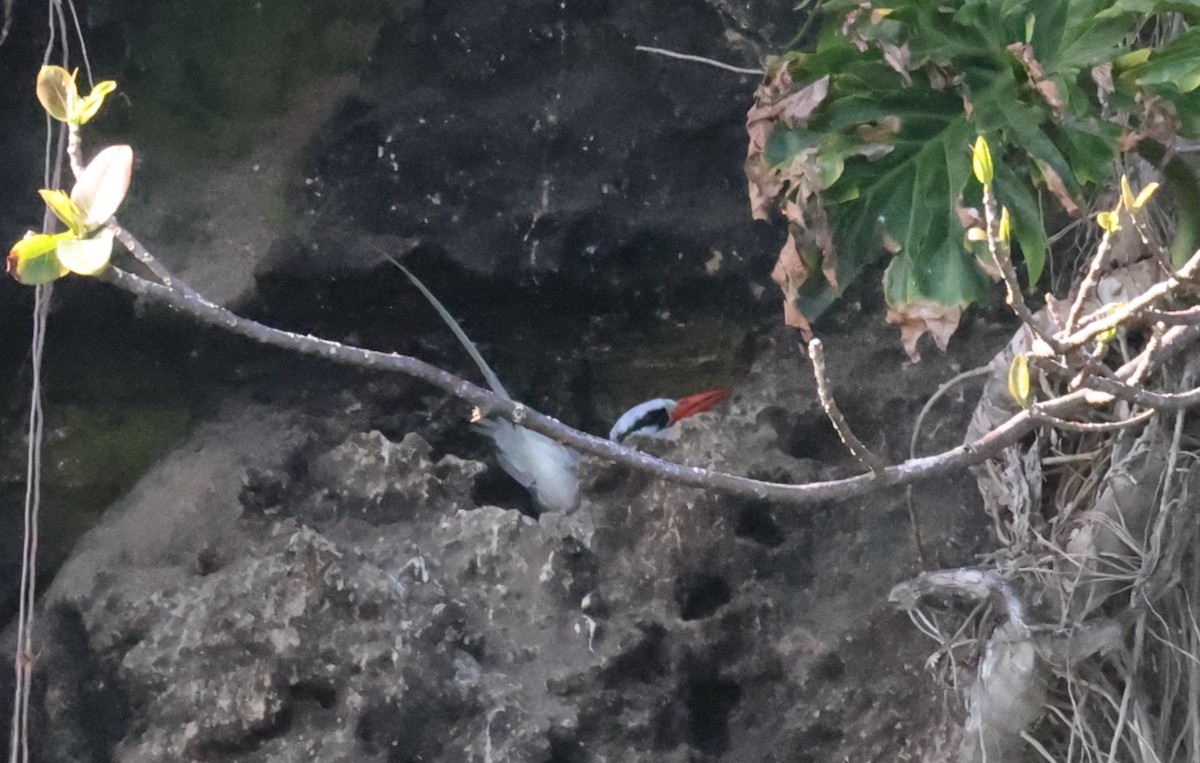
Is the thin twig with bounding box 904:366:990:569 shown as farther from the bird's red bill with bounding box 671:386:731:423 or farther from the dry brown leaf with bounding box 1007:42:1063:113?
the dry brown leaf with bounding box 1007:42:1063:113

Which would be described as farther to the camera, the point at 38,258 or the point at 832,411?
the point at 832,411

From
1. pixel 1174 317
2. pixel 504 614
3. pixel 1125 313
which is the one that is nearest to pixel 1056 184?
pixel 1174 317

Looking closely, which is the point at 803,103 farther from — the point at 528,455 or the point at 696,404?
the point at 528,455

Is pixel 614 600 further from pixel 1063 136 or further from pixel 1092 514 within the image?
pixel 1063 136

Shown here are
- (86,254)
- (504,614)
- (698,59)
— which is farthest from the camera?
(698,59)

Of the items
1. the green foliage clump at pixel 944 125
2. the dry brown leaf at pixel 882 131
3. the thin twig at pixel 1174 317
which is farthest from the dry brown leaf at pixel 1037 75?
the thin twig at pixel 1174 317

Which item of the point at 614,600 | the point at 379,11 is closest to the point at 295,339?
the point at 614,600

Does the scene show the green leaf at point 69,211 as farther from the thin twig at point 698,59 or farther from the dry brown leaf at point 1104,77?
the thin twig at point 698,59

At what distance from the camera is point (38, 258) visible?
0.63 metres

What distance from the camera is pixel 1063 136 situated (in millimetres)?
1240

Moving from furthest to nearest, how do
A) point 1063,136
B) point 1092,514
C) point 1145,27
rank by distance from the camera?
point 1145,27
point 1092,514
point 1063,136

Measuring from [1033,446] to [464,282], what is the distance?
102cm

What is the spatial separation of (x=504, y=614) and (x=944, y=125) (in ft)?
3.11

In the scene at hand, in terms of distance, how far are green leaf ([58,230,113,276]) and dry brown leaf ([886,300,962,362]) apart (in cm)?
87
